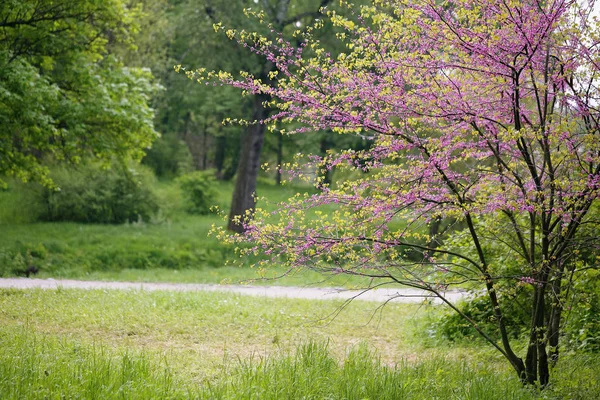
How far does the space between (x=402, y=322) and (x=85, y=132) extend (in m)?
8.97

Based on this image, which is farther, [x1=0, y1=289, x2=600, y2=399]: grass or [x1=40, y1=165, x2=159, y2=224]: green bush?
[x1=40, y1=165, x2=159, y2=224]: green bush

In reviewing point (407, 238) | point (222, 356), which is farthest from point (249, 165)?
point (407, 238)

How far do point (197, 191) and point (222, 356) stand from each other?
18810 millimetres

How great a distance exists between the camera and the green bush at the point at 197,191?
2523cm

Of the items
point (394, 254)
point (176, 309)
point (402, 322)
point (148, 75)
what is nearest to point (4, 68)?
point (148, 75)

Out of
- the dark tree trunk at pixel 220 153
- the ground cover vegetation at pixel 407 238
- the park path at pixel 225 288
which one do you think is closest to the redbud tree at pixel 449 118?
the ground cover vegetation at pixel 407 238

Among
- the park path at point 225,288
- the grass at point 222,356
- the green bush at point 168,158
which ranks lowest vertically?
the park path at point 225,288

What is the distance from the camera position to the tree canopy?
514 inches

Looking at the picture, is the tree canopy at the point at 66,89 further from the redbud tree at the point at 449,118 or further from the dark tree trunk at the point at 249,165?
the redbud tree at the point at 449,118

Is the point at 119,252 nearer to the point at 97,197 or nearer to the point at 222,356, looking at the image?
the point at 97,197

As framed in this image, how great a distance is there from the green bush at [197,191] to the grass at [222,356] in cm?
1425

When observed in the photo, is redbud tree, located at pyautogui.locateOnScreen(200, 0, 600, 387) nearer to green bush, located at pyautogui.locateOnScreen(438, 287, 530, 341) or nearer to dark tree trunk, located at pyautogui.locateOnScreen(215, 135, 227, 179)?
green bush, located at pyautogui.locateOnScreen(438, 287, 530, 341)

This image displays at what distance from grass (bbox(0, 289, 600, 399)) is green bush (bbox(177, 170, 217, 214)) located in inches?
561

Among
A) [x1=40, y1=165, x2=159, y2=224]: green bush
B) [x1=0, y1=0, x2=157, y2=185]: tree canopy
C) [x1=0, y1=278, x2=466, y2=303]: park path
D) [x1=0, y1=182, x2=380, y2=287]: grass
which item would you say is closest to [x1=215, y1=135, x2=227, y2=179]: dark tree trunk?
[x1=40, y1=165, x2=159, y2=224]: green bush
